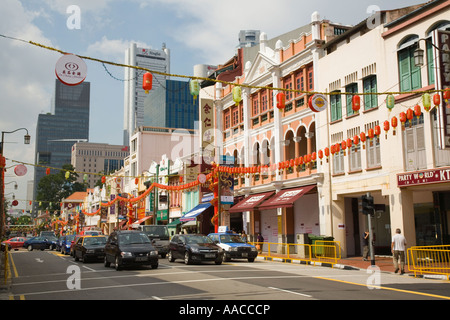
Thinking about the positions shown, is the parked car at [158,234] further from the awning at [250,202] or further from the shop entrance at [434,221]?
the shop entrance at [434,221]

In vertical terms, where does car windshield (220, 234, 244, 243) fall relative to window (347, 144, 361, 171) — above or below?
below

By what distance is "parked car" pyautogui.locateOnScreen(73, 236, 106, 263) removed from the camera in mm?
23606

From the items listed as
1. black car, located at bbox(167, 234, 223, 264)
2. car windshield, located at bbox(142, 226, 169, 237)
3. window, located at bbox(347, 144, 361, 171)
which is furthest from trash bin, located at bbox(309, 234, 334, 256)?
car windshield, located at bbox(142, 226, 169, 237)

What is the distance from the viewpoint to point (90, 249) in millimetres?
23656

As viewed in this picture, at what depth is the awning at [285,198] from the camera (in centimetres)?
2798

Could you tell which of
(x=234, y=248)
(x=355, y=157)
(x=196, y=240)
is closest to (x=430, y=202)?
(x=355, y=157)

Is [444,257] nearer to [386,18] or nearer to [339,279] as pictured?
[339,279]

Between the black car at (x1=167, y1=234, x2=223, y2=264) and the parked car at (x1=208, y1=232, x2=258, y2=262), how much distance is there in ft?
5.18

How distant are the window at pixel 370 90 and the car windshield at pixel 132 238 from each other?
45.5 ft

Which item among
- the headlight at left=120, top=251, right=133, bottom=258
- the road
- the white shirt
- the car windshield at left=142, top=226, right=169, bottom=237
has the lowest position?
the road

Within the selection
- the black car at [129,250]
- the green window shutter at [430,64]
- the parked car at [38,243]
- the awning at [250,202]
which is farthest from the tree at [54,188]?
the green window shutter at [430,64]

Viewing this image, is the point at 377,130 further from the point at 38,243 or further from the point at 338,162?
the point at 38,243

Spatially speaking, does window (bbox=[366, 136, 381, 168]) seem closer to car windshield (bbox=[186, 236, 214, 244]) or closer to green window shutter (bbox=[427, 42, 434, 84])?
green window shutter (bbox=[427, 42, 434, 84])
